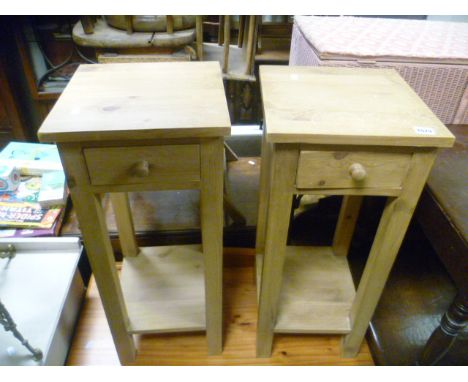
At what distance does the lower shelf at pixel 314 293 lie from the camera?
898 millimetres

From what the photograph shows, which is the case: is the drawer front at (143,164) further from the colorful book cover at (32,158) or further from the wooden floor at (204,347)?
the colorful book cover at (32,158)

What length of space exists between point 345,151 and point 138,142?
342mm

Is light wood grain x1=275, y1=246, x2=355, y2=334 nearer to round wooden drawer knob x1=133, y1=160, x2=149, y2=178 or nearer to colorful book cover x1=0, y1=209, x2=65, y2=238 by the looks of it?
round wooden drawer knob x1=133, y1=160, x2=149, y2=178

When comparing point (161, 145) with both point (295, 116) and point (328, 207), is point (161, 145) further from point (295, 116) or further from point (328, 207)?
point (328, 207)

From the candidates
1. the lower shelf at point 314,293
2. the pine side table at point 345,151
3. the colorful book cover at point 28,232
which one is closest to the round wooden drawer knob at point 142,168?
the pine side table at point 345,151

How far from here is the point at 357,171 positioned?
0.60 meters

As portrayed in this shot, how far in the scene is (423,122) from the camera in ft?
1.97

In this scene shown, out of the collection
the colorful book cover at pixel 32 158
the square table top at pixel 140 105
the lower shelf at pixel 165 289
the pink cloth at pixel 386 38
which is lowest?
the lower shelf at pixel 165 289

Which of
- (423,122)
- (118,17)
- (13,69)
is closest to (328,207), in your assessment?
(423,122)

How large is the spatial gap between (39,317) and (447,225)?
97cm

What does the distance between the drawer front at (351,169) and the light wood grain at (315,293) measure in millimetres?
429

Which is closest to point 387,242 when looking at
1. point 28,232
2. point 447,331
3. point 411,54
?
point 447,331

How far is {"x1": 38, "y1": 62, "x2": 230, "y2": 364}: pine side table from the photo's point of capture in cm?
57

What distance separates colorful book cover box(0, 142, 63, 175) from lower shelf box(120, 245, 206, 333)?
440 mm
